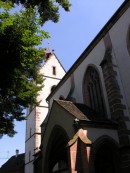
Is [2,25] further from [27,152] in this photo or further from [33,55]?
[27,152]

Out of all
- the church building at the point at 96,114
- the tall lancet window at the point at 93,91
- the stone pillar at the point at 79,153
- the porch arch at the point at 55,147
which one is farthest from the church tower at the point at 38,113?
the stone pillar at the point at 79,153

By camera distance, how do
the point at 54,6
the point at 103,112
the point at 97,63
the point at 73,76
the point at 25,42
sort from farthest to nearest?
the point at 73,76
the point at 97,63
the point at 103,112
the point at 54,6
the point at 25,42

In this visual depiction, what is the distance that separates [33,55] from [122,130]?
17.4ft

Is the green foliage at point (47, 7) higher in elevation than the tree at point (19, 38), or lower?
higher

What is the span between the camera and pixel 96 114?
12469 millimetres

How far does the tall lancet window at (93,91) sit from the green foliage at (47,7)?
5.39 m

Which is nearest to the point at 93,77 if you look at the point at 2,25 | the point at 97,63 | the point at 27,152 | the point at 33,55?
the point at 97,63

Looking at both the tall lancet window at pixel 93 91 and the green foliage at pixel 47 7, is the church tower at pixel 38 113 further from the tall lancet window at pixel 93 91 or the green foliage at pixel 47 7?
the green foliage at pixel 47 7

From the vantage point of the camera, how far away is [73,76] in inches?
704

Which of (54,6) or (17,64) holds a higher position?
(54,6)

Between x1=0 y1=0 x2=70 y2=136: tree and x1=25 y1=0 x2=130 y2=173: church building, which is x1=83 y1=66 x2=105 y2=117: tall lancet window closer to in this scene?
x1=25 y1=0 x2=130 y2=173: church building

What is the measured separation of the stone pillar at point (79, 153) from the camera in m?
8.85

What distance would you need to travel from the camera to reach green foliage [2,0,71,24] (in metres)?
9.89

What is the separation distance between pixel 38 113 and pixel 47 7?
17.4 meters
